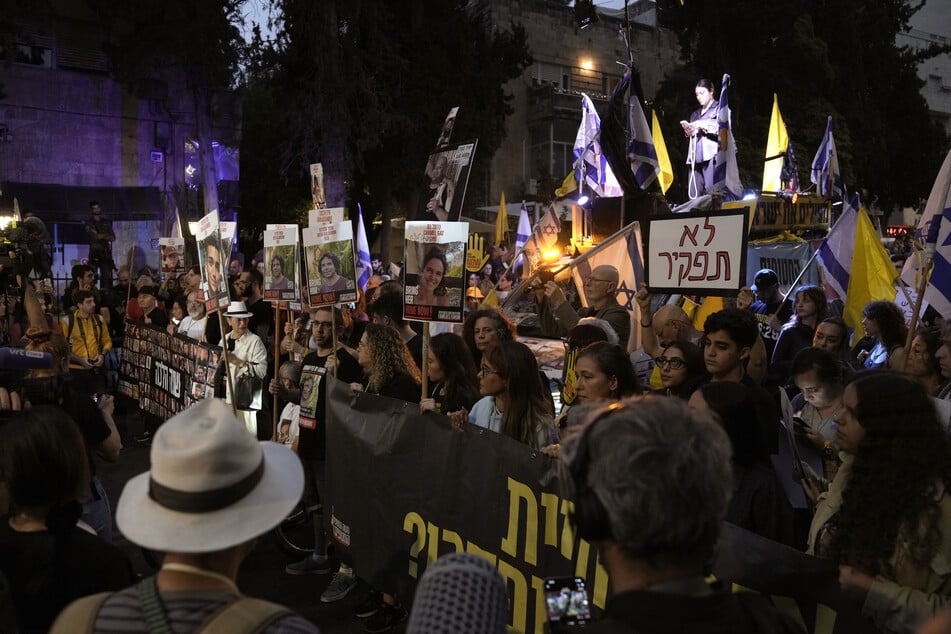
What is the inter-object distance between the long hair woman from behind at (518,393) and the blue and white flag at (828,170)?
13.1m

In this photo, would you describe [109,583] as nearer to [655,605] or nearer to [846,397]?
[655,605]

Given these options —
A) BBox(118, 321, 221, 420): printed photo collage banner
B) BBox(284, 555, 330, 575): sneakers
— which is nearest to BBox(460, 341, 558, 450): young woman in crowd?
BBox(284, 555, 330, 575): sneakers

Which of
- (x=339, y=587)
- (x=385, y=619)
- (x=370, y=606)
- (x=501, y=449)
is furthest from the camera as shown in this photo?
(x=339, y=587)

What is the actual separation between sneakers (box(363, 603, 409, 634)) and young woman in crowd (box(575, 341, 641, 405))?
6.62 feet

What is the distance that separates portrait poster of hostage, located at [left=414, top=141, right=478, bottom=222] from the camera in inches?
240

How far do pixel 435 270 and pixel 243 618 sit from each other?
397 centimetres

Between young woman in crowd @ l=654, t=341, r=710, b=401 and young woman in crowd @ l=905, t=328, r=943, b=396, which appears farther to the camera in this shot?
young woman in crowd @ l=905, t=328, r=943, b=396

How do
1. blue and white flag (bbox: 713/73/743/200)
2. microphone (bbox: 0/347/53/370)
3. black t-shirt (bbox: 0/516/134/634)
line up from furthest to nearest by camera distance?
blue and white flag (bbox: 713/73/743/200), microphone (bbox: 0/347/53/370), black t-shirt (bbox: 0/516/134/634)

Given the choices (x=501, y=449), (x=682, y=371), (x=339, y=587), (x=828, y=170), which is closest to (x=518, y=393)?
(x=501, y=449)

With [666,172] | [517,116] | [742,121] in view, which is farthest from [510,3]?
[666,172]

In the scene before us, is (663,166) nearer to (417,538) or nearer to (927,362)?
(927,362)

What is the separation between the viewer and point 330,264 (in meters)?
6.69

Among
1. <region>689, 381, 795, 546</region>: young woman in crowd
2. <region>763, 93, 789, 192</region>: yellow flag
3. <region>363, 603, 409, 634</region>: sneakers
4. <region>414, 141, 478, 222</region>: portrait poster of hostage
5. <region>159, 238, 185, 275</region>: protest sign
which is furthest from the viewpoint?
<region>763, 93, 789, 192</region>: yellow flag

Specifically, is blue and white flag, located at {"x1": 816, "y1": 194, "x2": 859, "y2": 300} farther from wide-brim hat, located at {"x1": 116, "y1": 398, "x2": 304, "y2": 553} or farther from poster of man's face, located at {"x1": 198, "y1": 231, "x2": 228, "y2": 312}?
wide-brim hat, located at {"x1": 116, "y1": 398, "x2": 304, "y2": 553}
